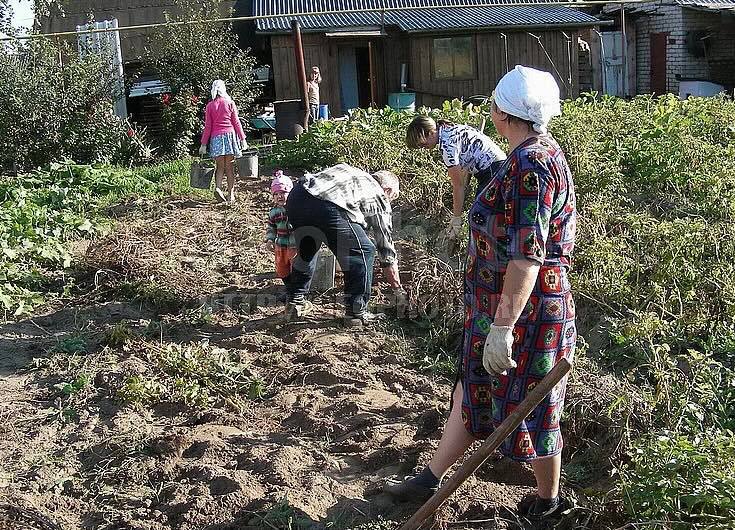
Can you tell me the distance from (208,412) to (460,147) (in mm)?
2335

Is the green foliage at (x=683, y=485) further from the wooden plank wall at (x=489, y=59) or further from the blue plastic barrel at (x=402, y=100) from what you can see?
the wooden plank wall at (x=489, y=59)

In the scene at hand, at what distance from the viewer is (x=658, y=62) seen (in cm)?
1969

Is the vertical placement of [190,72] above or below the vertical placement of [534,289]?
above

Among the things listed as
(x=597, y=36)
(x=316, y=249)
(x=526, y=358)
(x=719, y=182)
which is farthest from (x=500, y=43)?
(x=526, y=358)

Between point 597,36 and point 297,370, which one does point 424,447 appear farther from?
point 597,36

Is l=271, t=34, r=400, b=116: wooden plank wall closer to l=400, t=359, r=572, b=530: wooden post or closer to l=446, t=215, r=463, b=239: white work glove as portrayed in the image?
l=446, t=215, r=463, b=239: white work glove

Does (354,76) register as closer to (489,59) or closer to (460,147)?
(489,59)

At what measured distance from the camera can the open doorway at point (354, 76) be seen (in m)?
18.7

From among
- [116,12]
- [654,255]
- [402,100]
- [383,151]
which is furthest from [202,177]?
[116,12]

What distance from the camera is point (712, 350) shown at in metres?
4.37

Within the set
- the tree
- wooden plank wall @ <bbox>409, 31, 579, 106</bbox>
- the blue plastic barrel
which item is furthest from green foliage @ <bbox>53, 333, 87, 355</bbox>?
wooden plank wall @ <bbox>409, 31, 579, 106</bbox>

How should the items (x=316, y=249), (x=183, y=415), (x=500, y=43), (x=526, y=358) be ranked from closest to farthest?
(x=526, y=358) → (x=183, y=415) → (x=316, y=249) → (x=500, y=43)

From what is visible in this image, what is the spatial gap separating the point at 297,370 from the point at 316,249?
0.93m

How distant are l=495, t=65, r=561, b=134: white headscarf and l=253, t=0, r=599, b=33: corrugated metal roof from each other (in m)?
14.9
